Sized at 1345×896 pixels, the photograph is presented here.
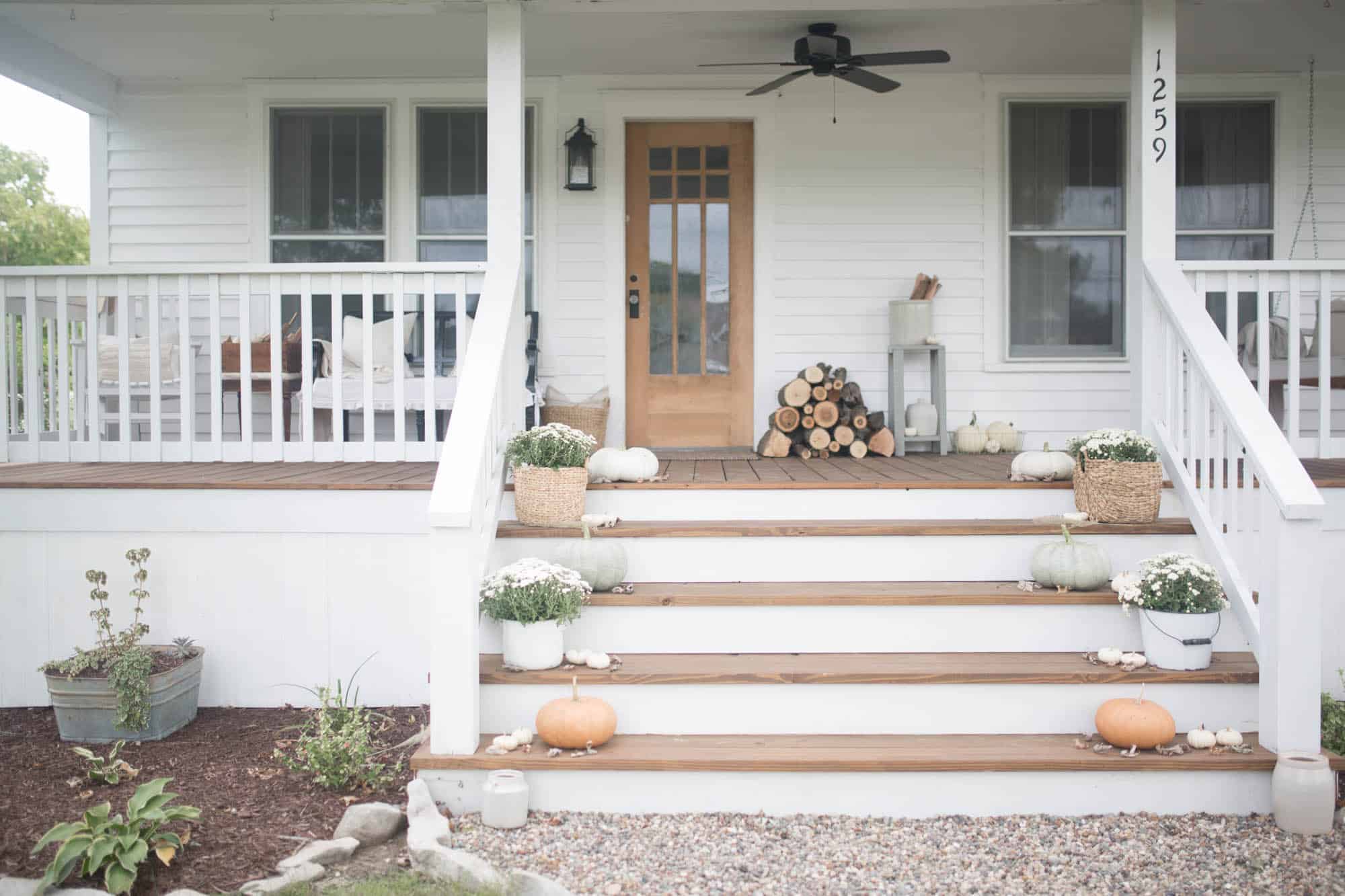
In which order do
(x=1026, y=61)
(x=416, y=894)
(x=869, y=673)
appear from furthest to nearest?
(x=1026, y=61)
(x=869, y=673)
(x=416, y=894)

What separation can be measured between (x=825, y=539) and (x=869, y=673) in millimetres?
697

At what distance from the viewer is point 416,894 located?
2461 mm

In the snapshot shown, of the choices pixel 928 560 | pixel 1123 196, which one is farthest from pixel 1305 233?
pixel 928 560

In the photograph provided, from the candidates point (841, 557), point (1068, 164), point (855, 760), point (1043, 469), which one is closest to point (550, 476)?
point (841, 557)

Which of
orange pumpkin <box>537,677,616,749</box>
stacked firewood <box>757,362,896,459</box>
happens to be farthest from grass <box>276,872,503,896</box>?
stacked firewood <box>757,362,896,459</box>

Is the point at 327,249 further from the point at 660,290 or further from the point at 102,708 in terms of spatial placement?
the point at 102,708

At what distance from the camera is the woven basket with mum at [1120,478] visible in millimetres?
3732

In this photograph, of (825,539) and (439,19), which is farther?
(439,19)

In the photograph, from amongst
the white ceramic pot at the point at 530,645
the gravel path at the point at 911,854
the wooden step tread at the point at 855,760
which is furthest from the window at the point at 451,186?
the gravel path at the point at 911,854

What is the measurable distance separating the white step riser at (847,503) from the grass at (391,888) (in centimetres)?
166

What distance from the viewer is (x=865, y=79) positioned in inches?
207

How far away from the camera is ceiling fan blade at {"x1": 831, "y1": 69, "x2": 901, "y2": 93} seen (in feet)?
17.1

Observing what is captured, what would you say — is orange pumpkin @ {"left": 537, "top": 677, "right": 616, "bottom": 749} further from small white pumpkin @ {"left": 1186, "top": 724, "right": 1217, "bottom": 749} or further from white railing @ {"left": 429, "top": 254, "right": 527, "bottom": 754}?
small white pumpkin @ {"left": 1186, "top": 724, "right": 1217, "bottom": 749}

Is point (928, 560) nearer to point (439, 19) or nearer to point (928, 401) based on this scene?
point (928, 401)
